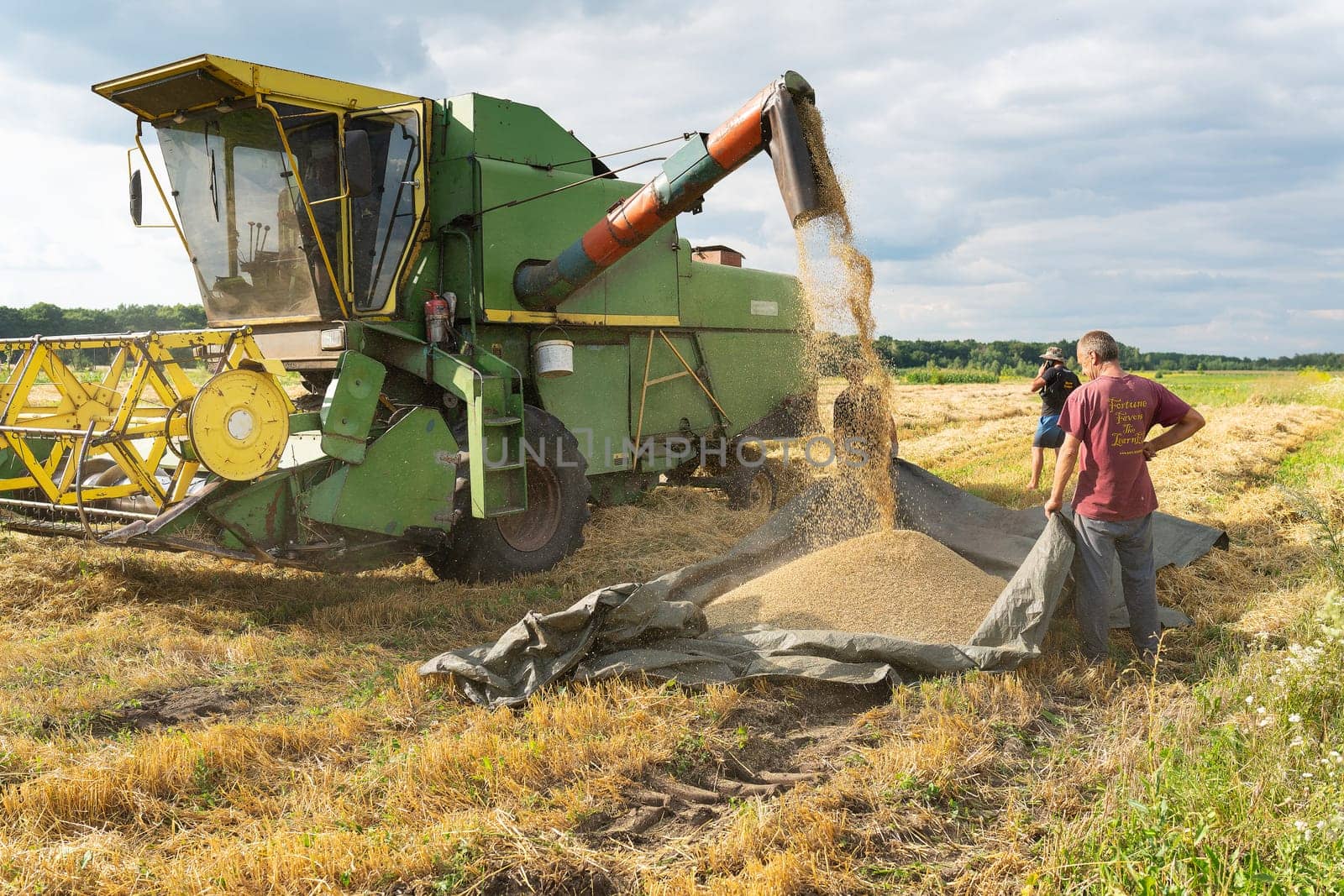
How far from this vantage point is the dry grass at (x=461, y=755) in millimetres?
2467

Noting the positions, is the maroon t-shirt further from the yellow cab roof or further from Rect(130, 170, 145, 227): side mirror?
Rect(130, 170, 145, 227): side mirror

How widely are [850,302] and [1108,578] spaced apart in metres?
2.15

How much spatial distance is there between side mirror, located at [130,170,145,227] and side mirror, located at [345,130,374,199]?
1472mm

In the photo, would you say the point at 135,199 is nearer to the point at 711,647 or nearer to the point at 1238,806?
the point at 711,647

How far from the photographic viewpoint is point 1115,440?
13.5ft

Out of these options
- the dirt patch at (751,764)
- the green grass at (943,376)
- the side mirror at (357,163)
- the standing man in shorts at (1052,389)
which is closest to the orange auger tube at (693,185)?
the side mirror at (357,163)

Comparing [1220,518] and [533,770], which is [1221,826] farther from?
[1220,518]

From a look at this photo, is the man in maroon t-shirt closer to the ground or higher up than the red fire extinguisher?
closer to the ground

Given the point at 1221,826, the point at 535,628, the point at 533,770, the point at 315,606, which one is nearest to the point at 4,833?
the point at 533,770

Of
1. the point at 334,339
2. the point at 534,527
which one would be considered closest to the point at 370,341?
the point at 334,339

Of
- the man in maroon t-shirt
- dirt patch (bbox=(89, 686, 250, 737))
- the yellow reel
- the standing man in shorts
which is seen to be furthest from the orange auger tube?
dirt patch (bbox=(89, 686, 250, 737))

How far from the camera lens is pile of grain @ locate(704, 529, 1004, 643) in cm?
441

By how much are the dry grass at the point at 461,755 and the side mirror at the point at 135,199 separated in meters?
2.14

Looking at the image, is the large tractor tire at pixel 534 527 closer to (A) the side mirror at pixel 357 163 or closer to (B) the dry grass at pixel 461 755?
(B) the dry grass at pixel 461 755
